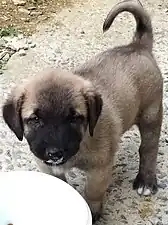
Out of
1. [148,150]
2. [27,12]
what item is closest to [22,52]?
[27,12]

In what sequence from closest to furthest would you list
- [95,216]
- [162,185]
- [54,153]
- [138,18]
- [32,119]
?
1. [54,153]
2. [32,119]
3. [95,216]
4. [138,18]
5. [162,185]

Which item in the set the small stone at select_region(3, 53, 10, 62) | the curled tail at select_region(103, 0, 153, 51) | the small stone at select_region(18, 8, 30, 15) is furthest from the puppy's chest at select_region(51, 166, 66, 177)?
the small stone at select_region(18, 8, 30, 15)

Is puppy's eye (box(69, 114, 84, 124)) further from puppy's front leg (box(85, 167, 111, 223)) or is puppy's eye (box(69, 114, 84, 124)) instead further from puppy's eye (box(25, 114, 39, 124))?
puppy's front leg (box(85, 167, 111, 223))

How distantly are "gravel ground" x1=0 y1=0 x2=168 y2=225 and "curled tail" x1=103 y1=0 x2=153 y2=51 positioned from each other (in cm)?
77

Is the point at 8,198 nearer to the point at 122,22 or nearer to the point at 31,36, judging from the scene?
the point at 31,36

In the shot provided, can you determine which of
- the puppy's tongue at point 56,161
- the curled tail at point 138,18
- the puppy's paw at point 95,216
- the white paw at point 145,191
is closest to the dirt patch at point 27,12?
the curled tail at point 138,18

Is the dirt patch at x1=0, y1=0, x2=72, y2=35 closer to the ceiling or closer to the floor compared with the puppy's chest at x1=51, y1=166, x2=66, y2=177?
closer to the floor

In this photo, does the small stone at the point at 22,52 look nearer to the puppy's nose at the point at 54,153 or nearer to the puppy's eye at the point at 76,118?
the puppy's eye at the point at 76,118

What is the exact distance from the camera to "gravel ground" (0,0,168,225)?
3951 mm

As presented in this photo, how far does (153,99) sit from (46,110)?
93 cm

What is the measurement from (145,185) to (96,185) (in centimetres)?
57

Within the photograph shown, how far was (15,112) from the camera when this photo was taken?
10.9 feet

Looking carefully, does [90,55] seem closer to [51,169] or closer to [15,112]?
[51,169]

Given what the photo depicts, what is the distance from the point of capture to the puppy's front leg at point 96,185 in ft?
11.7
